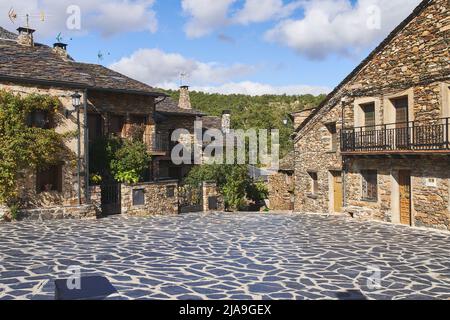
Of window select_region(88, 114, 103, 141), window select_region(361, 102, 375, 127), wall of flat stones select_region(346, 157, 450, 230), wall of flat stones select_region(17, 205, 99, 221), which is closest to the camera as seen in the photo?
wall of flat stones select_region(346, 157, 450, 230)

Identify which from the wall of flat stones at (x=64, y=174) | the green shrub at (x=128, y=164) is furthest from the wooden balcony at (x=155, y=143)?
the wall of flat stones at (x=64, y=174)

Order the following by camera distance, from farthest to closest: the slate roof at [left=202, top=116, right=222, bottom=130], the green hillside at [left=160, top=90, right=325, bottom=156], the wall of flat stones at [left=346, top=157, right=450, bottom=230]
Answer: the green hillside at [left=160, top=90, right=325, bottom=156] → the slate roof at [left=202, top=116, right=222, bottom=130] → the wall of flat stones at [left=346, top=157, right=450, bottom=230]

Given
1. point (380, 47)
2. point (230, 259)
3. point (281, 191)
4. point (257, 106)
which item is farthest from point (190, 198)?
point (257, 106)

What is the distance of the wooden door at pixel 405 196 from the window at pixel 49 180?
47.2 feet

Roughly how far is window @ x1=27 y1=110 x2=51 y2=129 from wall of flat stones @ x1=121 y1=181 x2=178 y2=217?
4.33 m

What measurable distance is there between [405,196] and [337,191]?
4577 millimetres

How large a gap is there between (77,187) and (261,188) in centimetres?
1500

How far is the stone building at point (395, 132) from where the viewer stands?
604 inches

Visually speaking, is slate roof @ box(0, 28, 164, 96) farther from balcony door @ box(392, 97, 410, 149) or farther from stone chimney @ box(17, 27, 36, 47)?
balcony door @ box(392, 97, 410, 149)

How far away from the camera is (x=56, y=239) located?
43.0 ft

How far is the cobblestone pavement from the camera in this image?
7.96 m

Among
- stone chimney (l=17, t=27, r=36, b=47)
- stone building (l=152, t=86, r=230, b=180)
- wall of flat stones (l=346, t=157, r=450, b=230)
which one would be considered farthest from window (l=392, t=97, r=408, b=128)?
stone chimney (l=17, t=27, r=36, b=47)
